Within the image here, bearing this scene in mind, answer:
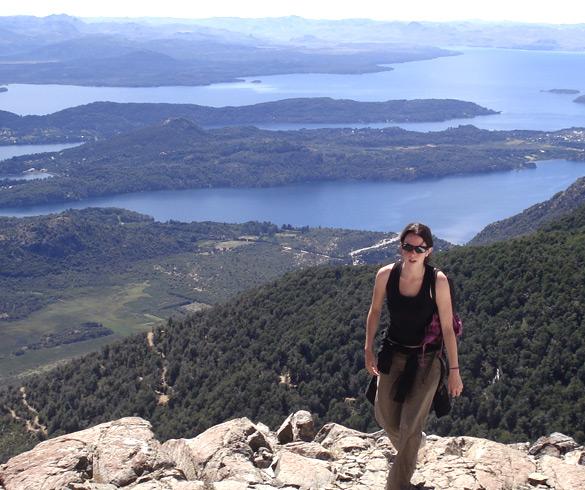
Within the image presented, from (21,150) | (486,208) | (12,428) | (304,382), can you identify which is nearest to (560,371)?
(304,382)

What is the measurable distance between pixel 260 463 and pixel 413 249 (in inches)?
179

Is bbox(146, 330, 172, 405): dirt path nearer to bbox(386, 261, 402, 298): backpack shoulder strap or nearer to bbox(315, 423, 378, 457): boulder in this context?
bbox(315, 423, 378, 457): boulder

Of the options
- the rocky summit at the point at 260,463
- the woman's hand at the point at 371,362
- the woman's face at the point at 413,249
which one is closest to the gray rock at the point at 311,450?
the rocky summit at the point at 260,463

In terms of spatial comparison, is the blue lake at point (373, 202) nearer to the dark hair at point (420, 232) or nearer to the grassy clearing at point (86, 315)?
the grassy clearing at point (86, 315)

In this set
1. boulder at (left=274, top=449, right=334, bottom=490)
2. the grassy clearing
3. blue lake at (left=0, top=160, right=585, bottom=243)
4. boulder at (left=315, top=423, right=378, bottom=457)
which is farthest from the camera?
blue lake at (left=0, top=160, right=585, bottom=243)

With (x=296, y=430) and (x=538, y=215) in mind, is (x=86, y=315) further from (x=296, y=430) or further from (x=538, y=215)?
(x=296, y=430)

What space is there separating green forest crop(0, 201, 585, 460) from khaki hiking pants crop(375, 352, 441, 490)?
10.8 meters

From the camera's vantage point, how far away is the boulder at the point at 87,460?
10.4 m

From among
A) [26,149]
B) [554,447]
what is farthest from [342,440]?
[26,149]

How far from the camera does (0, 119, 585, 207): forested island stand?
14475cm

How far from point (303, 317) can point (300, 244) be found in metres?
62.6

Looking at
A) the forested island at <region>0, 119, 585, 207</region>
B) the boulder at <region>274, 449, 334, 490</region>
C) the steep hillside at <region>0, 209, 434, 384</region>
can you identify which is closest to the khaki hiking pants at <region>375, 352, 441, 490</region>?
the boulder at <region>274, 449, 334, 490</region>

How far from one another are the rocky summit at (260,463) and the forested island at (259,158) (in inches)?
4861

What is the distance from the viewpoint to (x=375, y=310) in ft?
29.9
